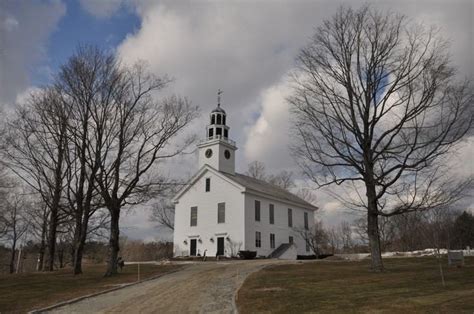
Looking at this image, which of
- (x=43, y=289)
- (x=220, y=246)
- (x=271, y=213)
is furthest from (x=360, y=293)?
(x=271, y=213)

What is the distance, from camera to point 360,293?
12.9 m

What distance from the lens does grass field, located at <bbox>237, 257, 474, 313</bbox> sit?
416 inches

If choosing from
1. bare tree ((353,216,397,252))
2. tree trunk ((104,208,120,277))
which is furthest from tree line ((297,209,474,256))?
tree trunk ((104,208,120,277))

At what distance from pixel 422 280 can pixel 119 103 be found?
1647 cm

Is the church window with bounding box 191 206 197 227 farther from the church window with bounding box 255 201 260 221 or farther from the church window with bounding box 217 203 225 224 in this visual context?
the church window with bounding box 255 201 260 221

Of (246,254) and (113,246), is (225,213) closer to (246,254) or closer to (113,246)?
(246,254)

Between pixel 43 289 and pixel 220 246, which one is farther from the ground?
pixel 220 246

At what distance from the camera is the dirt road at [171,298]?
12164 millimetres

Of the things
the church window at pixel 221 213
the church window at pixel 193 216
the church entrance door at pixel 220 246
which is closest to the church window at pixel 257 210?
the church window at pixel 221 213

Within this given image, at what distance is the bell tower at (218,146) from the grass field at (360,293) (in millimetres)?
24757

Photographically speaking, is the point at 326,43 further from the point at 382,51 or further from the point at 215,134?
the point at 215,134

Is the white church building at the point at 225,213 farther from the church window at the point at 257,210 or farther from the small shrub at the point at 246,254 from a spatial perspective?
the small shrub at the point at 246,254

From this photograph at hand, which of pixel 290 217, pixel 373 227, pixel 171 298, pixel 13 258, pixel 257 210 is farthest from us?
pixel 290 217

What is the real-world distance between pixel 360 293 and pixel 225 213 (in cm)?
2704
